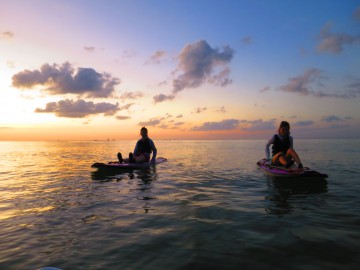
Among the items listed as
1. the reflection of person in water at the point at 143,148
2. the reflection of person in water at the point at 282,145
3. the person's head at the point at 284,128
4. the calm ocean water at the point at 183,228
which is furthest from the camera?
the reflection of person in water at the point at 143,148

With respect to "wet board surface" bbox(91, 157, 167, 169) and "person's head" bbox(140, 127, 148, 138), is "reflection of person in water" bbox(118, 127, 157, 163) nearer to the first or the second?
"person's head" bbox(140, 127, 148, 138)

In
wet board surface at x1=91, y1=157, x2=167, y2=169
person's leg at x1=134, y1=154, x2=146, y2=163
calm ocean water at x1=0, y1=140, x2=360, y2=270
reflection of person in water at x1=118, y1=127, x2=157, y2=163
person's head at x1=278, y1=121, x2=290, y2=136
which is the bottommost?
calm ocean water at x1=0, y1=140, x2=360, y2=270

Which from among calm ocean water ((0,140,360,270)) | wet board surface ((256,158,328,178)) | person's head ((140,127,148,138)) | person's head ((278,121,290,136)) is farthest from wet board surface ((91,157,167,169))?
person's head ((278,121,290,136))

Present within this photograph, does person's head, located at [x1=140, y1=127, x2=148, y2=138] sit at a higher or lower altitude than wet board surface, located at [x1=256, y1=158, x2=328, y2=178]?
higher

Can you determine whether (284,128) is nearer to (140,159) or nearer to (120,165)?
(140,159)

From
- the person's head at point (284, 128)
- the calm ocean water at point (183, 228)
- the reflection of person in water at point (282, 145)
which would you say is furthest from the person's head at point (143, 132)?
the person's head at point (284, 128)

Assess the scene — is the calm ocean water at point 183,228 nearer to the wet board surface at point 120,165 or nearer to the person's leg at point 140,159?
the wet board surface at point 120,165

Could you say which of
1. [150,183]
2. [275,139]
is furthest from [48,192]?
[275,139]

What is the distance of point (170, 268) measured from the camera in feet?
14.1

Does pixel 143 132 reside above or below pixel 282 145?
above

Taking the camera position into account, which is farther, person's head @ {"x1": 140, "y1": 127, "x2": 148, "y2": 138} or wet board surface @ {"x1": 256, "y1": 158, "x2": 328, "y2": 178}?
person's head @ {"x1": 140, "y1": 127, "x2": 148, "y2": 138}

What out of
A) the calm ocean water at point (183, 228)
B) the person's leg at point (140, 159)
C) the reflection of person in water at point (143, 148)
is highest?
the reflection of person in water at point (143, 148)

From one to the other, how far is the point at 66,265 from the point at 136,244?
1.41m

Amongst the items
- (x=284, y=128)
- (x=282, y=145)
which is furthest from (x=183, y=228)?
(x=282, y=145)
